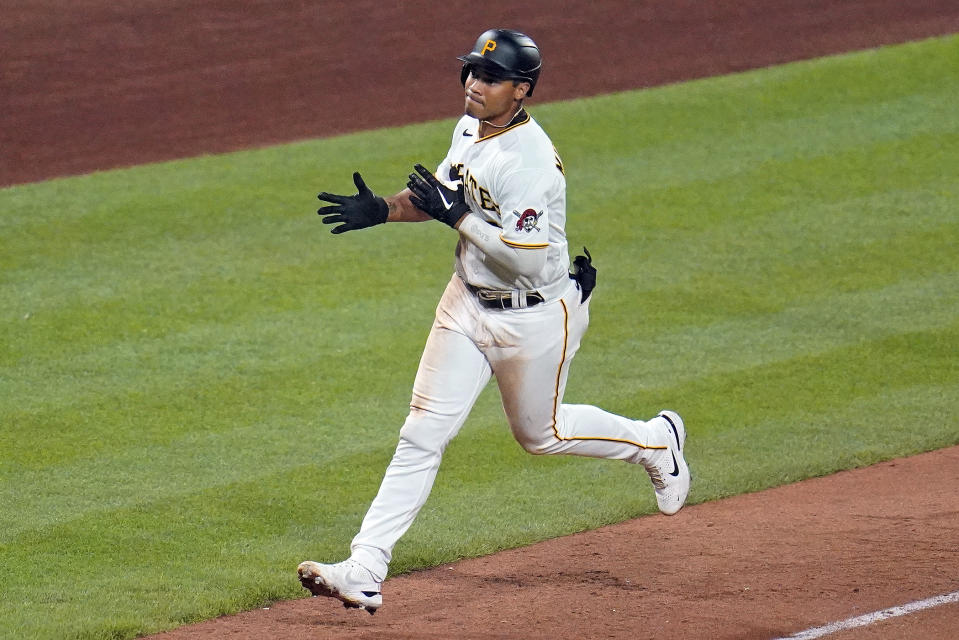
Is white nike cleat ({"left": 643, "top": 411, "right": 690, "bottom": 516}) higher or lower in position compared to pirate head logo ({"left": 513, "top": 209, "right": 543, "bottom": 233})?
lower

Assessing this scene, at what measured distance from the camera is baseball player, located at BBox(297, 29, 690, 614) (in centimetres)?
470

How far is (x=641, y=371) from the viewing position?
754 centimetres

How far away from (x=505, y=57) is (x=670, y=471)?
183 centimetres

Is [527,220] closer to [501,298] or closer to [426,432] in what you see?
[501,298]

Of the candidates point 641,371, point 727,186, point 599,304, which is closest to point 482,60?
point 641,371

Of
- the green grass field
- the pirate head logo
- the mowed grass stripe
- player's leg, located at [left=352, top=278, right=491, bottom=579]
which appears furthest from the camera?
the mowed grass stripe

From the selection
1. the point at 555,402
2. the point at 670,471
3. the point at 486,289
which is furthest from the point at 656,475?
the point at 486,289

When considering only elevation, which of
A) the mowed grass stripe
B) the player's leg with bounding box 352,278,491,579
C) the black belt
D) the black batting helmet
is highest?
the black batting helmet

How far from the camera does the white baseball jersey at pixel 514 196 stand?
4684 millimetres

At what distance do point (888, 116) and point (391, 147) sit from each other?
14.1 ft

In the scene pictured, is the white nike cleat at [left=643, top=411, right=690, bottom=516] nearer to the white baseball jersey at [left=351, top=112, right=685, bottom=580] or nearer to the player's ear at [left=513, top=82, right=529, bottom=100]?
the white baseball jersey at [left=351, top=112, right=685, bottom=580]

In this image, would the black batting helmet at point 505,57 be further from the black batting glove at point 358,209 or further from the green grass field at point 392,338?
the green grass field at point 392,338

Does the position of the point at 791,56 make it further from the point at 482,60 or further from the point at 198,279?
the point at 482,60

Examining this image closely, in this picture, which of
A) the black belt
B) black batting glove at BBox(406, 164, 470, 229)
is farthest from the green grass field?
black batting glove at BBox(406, 164, 470, 229)
